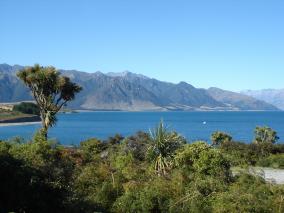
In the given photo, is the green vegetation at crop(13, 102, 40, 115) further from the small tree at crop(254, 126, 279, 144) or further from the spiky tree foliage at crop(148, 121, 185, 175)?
the spiky tree foliage at crop(148, 121, 185, 175)

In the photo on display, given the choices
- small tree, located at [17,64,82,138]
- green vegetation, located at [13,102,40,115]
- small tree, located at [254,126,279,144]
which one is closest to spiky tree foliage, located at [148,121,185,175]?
small tree, located at [17,64,82,138]

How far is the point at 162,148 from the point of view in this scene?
2492 cm

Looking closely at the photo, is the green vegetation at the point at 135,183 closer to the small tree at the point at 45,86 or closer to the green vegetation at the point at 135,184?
the green vegetation at the point at 135,184

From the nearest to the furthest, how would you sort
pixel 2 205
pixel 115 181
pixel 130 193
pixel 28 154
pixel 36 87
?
pixel 2 205 < pixel 130 193 < pixel 115 181 < pixel 28 154 < pixel 36 87

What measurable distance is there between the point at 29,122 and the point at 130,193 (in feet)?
512

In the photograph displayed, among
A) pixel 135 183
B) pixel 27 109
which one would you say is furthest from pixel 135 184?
pixel 27 109

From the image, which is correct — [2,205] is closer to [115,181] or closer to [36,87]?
[115,181]

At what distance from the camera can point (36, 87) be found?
129ft

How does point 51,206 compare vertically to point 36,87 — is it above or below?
below

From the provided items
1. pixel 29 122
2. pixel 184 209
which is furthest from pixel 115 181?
pixel 29 122

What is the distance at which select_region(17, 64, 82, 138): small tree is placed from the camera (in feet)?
127

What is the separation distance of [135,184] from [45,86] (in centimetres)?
2338

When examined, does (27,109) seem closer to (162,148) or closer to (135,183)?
(162,148)

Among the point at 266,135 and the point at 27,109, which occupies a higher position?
the point at 27,109
